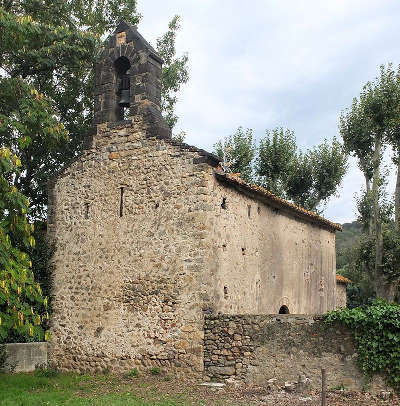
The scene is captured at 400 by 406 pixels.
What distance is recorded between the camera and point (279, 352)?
11.6 m

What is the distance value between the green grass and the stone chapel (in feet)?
2.72

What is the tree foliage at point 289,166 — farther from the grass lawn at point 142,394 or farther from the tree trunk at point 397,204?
the grass lawn at point 142,394

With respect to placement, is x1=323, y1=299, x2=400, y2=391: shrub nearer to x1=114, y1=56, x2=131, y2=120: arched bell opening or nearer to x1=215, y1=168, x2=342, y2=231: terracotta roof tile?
x1=215, y1=168, x2=342, y2=231: terracotta roof tile

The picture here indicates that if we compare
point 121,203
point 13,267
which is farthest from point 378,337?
point 121,203

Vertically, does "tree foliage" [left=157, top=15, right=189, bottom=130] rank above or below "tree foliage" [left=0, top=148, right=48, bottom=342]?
above

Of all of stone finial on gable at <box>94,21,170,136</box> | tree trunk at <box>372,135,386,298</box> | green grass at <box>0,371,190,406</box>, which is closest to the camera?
green grass at <box>0,371,190,406</box>

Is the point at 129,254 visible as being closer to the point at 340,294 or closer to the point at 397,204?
the point at 340,294

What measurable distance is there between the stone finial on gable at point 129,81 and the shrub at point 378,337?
6.58 metres

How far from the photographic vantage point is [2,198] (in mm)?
8703

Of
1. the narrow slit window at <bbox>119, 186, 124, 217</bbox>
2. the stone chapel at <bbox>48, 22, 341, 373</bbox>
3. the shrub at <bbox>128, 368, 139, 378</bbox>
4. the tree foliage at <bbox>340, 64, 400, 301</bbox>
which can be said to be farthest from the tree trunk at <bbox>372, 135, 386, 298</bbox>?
the shrub at <bbox>128, 368, 139, 378</bbox>

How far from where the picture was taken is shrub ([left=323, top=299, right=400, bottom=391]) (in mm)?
10289

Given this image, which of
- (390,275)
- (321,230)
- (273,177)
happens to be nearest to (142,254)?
(321,230)

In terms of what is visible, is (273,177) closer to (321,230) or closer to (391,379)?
(321,230)

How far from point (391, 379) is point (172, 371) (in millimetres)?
4907
